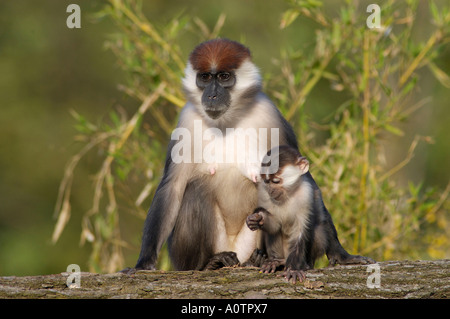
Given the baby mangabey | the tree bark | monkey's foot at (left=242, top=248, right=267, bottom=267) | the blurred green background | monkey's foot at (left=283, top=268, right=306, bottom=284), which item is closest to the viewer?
the tree bark

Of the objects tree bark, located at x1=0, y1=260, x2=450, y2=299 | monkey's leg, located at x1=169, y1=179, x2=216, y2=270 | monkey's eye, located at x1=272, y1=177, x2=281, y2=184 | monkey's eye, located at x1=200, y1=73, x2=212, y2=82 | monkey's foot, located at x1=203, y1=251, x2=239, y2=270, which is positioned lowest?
tree bark, located at x1=0, y1=260, x2=450, y2=299

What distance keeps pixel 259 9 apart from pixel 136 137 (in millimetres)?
9548

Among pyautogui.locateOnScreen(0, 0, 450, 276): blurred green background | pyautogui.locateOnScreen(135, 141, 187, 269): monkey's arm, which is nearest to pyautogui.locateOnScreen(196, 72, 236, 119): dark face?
pyautogui.locateOnScreen(135, 141, 187, 269): monkey's arm

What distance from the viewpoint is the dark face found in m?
6.14

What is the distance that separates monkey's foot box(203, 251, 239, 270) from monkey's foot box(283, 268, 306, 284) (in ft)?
3.67

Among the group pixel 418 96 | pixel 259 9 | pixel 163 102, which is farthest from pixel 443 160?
pixel 163 102

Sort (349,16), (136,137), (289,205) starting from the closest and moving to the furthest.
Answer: (289,205), (349,16), (136,137)

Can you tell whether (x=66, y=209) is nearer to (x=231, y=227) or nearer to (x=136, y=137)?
(x=136, y=137)

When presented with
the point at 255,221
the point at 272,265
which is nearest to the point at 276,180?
the point at 255,221

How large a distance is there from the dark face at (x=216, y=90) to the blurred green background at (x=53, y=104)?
986 cm

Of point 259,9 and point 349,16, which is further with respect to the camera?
point 259,9

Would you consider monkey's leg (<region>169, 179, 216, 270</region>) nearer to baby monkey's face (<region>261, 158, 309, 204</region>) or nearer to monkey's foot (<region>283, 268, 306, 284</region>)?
baby monkey's face (<region>261, 158, 309, 204</region>)

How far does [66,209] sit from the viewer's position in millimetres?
7430

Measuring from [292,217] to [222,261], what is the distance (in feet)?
2.72
